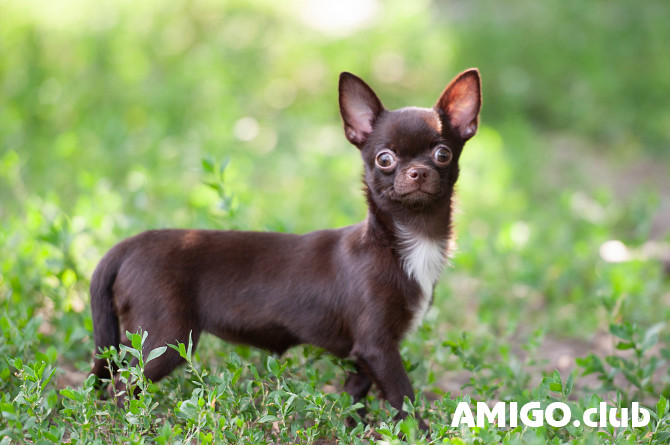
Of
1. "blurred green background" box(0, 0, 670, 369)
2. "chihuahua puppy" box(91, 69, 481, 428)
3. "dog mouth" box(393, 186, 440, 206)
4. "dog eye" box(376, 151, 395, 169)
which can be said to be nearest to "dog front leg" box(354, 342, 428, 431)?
"chihuahua puppy" box(91, 69, 481, 428)

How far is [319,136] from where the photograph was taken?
7.53 m

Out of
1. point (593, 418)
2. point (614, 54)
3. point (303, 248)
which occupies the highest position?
point (614, 54)

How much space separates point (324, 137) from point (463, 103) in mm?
4284

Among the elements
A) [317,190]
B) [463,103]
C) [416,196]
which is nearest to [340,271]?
[416,196]

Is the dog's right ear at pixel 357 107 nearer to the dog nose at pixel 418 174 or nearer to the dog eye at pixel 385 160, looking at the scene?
the dog eye at pixel 385 160

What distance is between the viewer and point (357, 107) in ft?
10.9

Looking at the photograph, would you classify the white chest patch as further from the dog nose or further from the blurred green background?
the blurred green background

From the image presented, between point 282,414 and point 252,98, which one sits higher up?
point 252,98

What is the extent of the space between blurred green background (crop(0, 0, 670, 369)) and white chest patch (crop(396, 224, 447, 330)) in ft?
2.18

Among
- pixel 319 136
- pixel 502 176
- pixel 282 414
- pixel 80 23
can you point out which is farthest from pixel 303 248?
pixel 80 23

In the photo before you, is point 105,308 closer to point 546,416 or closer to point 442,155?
Answer: point 442,155

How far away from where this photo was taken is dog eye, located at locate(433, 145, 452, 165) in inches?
123

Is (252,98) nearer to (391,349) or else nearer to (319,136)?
(319,136)

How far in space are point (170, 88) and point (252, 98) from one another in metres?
0.97
